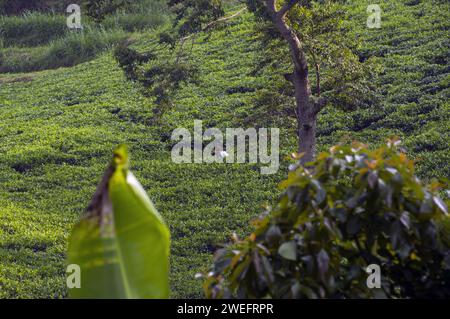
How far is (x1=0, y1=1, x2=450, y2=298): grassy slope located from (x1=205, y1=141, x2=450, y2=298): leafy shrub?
4.88 metres

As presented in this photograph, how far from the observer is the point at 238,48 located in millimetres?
Answer: 17625

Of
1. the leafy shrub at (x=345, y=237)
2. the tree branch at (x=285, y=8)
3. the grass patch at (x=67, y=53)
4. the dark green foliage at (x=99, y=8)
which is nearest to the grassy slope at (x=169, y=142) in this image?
the tree branch at (x=285, y=8)

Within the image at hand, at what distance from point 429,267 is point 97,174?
9629 mm

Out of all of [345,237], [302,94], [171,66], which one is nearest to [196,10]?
[171,66]

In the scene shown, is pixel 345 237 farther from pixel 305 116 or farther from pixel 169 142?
pixel 169 142

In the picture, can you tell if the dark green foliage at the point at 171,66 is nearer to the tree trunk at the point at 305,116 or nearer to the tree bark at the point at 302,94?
the tree bark at the point at 302,94

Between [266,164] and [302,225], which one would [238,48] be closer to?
[266,164]

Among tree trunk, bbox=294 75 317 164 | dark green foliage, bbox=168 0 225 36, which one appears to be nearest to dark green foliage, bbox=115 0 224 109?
dark green foliage, bbox=168 0 225 36

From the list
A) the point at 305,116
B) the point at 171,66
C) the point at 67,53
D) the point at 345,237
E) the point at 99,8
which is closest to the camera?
the point at 345,237

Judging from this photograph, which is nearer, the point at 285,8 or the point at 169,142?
the point at 285,8

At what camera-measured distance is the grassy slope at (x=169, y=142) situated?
980 centimetres

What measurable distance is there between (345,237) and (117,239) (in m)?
1.17

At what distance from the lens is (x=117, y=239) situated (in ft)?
8.89

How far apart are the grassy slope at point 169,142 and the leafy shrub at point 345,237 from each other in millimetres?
4879
